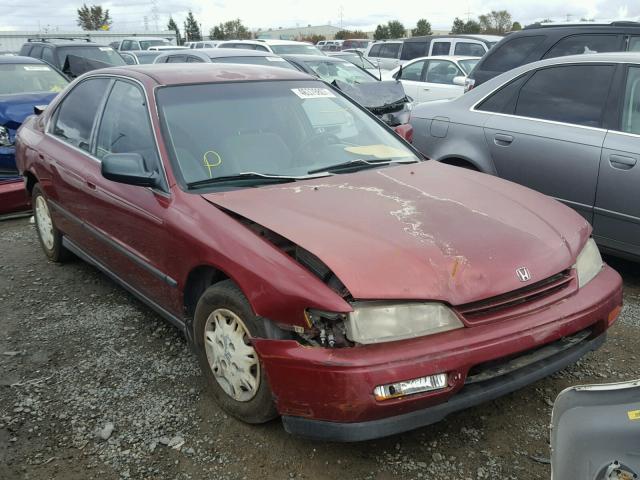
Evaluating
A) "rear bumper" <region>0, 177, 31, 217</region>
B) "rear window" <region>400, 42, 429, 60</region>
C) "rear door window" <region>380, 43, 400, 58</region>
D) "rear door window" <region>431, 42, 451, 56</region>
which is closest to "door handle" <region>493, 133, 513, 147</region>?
"rear bumper" <region>0, 177, 31, 217</region>

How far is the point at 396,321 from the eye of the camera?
231 cm

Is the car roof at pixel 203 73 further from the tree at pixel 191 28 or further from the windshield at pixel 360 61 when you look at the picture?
the tree at pixel 191 28

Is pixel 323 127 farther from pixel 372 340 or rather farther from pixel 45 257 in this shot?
pixel 45 257

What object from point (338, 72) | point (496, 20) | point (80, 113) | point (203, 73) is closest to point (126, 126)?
point (203, 73)

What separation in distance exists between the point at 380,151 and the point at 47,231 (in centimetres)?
290

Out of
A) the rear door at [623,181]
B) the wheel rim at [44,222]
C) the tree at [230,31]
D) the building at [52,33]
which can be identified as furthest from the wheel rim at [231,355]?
the tree at [230,31]

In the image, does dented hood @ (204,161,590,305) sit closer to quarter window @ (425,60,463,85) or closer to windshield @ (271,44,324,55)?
quarter window @ (425,60,463,85)

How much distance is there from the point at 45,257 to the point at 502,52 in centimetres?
552

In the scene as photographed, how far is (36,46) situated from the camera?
13.6 m

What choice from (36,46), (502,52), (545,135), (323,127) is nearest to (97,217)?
(323,127)

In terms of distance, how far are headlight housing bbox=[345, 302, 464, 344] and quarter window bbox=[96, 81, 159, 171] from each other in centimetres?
154

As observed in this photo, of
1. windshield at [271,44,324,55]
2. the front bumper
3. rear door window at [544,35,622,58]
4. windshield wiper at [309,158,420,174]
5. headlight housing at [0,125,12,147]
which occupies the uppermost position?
rear door window at [544,35,622,58]

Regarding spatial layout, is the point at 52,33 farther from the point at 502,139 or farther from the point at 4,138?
the point at 502,139

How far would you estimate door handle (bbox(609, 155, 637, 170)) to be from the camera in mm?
4048
